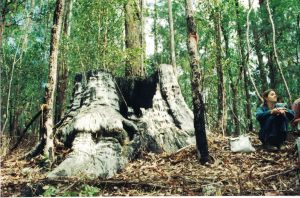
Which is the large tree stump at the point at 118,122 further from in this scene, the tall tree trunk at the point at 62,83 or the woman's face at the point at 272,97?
the tall tree trunk at the point at 62,83

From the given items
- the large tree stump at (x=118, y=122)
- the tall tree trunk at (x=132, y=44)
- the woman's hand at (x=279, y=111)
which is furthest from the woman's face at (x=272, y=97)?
the tall tree trunk at (x=132, y=44)

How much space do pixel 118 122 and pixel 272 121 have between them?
2.62 meters

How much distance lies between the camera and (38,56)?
16.7m

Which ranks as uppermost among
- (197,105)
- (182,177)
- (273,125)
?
(197,105)

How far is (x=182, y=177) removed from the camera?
17.8ft

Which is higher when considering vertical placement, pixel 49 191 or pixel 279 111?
pixel 279 111

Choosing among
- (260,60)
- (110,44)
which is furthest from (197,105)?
(260,60)

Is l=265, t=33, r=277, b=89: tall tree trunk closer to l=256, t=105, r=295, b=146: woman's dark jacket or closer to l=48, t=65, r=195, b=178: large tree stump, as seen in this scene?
l=48, t=65, r=195, b=178: large tree stump

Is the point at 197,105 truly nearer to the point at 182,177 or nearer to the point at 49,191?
the point at 182,177

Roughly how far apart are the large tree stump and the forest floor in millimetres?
294

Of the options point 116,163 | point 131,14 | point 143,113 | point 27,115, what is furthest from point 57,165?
point 27,115

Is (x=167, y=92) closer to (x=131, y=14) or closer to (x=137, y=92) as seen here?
(x=137, y=92)

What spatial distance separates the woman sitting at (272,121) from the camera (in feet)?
21.1

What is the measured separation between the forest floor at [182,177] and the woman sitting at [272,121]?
0.64ft
